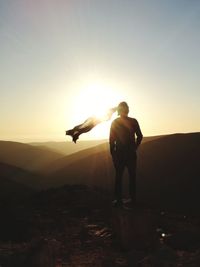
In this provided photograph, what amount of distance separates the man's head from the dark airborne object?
0.54 m

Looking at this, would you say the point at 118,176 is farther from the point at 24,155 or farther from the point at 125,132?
the point at 24,155

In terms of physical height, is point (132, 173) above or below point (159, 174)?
above

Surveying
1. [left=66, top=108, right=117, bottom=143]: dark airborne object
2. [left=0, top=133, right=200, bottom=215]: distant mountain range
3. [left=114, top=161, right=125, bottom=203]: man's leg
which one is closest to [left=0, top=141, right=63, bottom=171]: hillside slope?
[left=0, top=133, right=200, bottom=215]: distant mountain range

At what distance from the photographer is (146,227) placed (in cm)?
848

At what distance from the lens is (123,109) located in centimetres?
913

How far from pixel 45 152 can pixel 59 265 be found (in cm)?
16053

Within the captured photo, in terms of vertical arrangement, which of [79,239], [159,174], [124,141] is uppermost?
[124,141]

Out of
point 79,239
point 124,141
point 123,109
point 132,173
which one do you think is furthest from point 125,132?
point 79,239

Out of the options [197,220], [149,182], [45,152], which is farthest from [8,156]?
[197,220]

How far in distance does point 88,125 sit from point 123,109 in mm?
1245

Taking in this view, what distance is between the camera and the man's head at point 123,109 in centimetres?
912

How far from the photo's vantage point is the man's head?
9125 millimetres

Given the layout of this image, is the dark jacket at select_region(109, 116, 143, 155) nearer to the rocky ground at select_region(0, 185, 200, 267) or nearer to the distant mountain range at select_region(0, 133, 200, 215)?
the rocky ground at select_region(0, 185, 200, 267)

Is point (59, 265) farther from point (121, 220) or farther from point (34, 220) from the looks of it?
point (34, 220)
